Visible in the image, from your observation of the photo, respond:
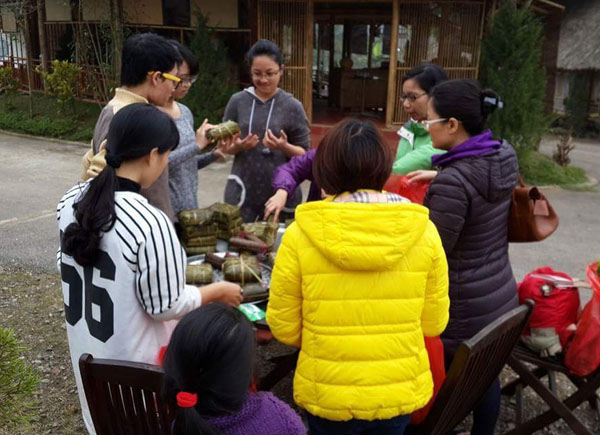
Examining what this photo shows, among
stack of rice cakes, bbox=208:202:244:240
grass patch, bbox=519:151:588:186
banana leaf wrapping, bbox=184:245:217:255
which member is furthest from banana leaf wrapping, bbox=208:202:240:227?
grass patch, bbox=519:151:588:186

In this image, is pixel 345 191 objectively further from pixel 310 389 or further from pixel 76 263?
pixel 76 263

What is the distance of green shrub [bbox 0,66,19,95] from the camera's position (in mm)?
14906

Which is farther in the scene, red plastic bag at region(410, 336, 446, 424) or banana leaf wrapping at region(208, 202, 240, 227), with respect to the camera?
banana leaf wrapping at region(208, 202, 240, 227)

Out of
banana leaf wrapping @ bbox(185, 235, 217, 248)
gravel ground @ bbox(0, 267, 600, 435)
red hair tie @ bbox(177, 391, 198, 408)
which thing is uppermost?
red hair tie @ bbox(177, 391, 198, 408)

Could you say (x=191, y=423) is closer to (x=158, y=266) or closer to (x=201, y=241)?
(x=158, y=266)

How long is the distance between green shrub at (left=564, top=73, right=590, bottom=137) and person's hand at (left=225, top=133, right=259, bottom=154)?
14890 mm

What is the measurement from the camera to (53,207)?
728 centimetres

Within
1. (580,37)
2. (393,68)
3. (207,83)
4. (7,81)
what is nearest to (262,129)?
(393,68)

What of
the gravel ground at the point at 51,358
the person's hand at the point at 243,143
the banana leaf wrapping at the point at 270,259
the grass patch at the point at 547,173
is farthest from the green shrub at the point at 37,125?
the banana leaf wrapping at the point at 270,259

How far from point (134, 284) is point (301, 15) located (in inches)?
336

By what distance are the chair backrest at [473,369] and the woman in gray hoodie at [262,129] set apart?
1717mm

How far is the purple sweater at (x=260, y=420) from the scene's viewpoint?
4.49 ft

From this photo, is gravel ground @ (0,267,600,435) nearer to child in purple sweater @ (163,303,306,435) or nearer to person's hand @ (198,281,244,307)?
person's hand @ (198,281,244,307)

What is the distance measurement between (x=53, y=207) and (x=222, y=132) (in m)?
4.94
